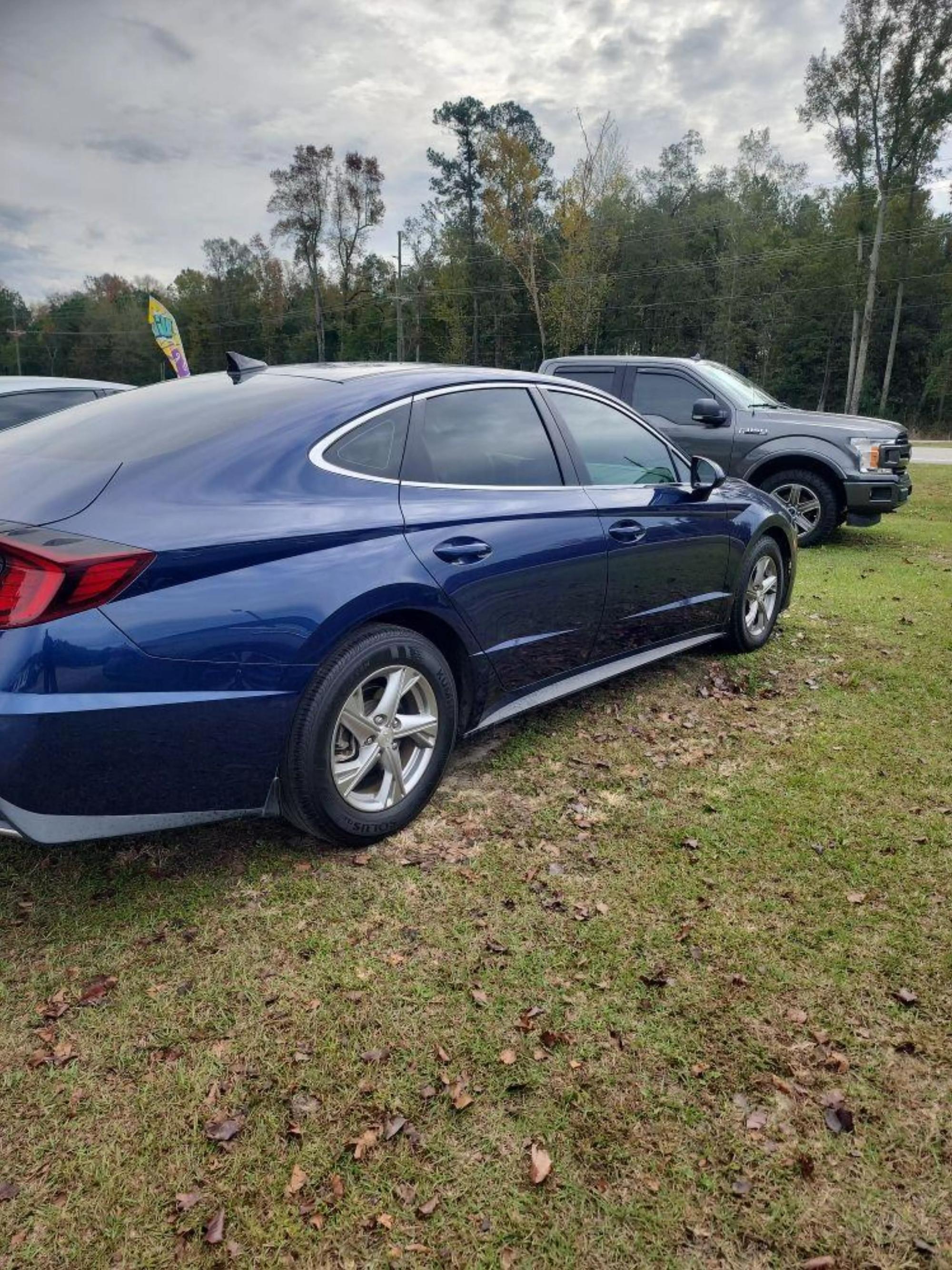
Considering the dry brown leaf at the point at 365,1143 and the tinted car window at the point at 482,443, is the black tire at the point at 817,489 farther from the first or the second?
the dry brown leaf at the point at 365,1143

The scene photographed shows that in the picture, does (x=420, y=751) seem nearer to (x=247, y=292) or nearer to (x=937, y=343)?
(x=937, y=343)

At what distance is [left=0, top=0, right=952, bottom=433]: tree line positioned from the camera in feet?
103

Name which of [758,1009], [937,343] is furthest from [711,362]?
[937,343]

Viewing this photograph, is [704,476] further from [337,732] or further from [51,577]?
[51,577]

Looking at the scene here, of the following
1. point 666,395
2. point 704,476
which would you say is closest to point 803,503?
point 666,395

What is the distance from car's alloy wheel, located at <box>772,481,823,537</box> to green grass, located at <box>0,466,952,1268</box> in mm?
5687

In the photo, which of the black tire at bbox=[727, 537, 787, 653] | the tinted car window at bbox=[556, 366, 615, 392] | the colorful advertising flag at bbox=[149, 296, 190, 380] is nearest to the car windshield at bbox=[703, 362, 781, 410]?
the tinted car window at bbox=[556, 366, 615, 392]

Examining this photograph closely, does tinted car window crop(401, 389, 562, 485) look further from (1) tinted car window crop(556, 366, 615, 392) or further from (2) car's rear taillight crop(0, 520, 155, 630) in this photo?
(1) tinted car window crop(556, 366, 615, 392)

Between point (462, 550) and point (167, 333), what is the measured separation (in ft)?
52.3

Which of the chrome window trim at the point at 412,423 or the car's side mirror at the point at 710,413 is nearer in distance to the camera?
the chrome window trim at the point at 412,423

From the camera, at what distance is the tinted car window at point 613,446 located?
3.91m

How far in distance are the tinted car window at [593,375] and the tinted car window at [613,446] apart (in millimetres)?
4493

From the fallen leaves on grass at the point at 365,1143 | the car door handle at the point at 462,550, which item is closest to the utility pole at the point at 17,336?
the car door handle at the point at 462,550

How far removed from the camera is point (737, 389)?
8945 mm
